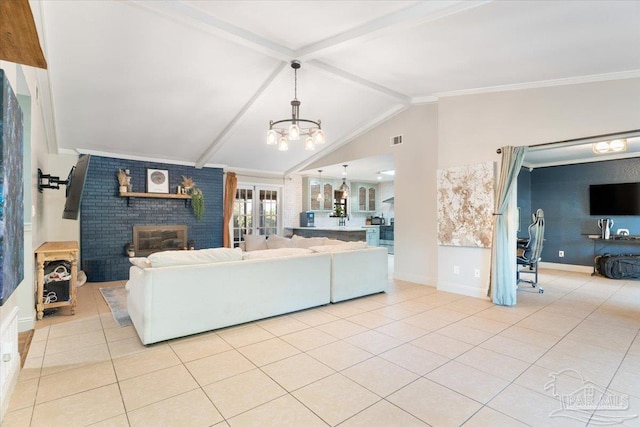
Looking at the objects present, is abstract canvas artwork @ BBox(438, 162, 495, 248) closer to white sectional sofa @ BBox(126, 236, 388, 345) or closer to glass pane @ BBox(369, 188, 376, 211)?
white sectional sofa @ BBox(126, 236, 388, 345)

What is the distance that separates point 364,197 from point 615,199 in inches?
241

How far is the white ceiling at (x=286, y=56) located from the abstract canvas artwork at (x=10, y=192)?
1.80 metres

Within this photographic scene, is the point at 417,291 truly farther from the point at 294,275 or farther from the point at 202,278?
the point at 202,278

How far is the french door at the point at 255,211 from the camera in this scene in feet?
27.1

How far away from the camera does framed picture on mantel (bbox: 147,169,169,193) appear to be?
268 inches

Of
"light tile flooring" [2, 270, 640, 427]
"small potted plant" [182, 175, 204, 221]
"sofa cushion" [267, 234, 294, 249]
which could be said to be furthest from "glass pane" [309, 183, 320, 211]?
A: "light tile flooring" [2, 270, 640, 427]

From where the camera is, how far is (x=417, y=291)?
509 centimetres

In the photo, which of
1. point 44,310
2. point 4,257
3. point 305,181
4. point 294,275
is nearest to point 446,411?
point 294,275

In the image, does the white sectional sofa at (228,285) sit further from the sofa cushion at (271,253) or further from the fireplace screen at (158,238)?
the fireplace screen at (158,238)

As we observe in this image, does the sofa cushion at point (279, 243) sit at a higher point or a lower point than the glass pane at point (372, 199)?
lower

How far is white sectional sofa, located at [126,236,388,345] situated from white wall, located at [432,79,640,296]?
172cm

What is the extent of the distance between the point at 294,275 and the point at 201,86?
3060mm

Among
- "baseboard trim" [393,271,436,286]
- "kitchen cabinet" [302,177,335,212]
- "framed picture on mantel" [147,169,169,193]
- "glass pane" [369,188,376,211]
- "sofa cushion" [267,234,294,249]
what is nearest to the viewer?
"baseboard trim" [393,271,436,286]

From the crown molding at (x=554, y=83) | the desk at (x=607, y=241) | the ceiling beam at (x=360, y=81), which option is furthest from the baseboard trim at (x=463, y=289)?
the desk at (x=607, y=241)
